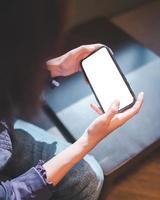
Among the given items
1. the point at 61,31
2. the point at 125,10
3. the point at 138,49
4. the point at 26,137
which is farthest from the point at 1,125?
the point at 125,10

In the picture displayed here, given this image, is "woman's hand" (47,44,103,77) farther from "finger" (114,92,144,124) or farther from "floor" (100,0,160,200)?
"floor" (100,0,160,200)

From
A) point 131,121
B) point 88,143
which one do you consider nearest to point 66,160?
point 88,143

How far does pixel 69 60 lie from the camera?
0.90m

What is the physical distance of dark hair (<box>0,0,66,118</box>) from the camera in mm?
435

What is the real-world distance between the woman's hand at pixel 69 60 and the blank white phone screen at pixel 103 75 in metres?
0.02

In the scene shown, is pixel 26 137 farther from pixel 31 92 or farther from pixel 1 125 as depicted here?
pixel 31 92

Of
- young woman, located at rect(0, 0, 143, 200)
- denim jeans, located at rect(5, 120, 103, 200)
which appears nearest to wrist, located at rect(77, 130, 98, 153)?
young woman, located at rect(0, 0, 143, 200)

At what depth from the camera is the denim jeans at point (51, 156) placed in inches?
33.1

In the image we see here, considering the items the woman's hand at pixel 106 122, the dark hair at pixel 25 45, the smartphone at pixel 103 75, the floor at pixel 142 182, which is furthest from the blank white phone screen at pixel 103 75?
the dark hair at pixel 25 45

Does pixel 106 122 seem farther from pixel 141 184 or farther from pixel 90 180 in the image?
pixel 141 184

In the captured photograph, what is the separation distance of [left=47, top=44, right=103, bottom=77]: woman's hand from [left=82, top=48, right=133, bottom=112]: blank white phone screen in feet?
0.06

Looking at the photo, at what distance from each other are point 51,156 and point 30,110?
0.35 metres

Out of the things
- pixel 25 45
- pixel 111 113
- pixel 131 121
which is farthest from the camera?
pixel 131 121

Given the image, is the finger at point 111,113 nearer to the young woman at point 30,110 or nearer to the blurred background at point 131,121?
the young woman at point 30,110
